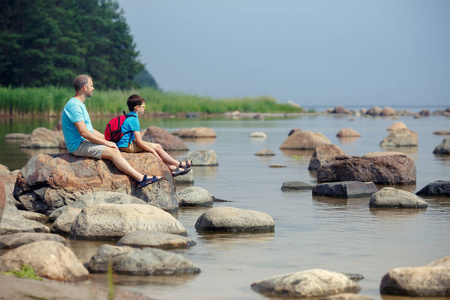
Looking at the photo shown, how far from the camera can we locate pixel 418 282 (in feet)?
20.3

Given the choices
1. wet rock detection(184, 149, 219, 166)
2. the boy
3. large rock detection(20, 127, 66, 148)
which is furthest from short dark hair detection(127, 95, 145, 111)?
large rock detection(20, 127, 66, 148)

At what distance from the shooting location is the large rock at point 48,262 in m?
6.48

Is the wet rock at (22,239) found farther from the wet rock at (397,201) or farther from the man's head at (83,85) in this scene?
the wet rock at (397,201)

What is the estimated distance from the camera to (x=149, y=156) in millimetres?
11148

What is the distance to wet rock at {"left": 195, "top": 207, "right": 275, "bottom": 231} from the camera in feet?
30.1

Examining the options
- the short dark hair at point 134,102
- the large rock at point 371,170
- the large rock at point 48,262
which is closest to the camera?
the large rock at point 48,262

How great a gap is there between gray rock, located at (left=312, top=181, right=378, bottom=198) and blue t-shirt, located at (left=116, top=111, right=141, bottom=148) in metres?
3.60

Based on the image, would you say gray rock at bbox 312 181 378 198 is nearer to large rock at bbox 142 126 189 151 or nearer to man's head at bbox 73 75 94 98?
man's head at bbox 73 75 94 98

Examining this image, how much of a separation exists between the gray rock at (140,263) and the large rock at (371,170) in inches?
310

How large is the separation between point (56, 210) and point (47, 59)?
56.3 meters

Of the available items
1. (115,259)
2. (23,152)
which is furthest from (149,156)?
(23,152)

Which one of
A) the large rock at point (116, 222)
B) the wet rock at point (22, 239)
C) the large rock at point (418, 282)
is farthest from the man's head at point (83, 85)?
the large rock at point (418, 282)

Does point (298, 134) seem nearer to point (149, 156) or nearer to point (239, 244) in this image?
point (149, 156)

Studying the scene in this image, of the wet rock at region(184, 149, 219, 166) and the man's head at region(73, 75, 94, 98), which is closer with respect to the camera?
the man's head at region(73, 75, 94, 98)
